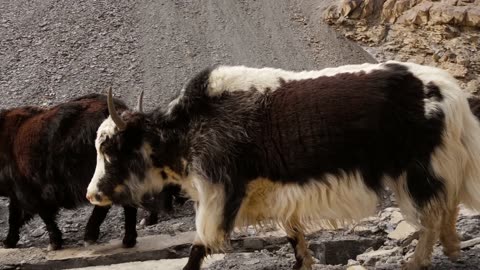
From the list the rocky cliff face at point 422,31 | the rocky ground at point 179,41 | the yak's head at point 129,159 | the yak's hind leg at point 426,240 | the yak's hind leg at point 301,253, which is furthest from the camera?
the rocky ground at point 179,41

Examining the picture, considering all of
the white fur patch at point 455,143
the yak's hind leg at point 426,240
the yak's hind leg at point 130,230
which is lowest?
the yak's hind leg at point 130,230

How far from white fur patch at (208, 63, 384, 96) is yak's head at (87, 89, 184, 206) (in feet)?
1.71

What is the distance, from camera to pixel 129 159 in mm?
5293

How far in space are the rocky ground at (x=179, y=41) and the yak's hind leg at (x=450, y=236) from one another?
6808mm

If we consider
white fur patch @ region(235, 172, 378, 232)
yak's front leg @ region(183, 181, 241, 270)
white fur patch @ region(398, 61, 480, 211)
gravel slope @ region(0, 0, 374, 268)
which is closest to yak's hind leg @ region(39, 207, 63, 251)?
yak's front leg @ region(183, 181, 241, 270)

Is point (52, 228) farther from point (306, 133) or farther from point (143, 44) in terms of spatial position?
point (143, 44)

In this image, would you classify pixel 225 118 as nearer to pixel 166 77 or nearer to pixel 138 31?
pixel 166 77

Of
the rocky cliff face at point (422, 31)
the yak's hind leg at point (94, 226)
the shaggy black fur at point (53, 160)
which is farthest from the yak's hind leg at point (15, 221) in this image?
the rocky cliff face at point (422, 31)

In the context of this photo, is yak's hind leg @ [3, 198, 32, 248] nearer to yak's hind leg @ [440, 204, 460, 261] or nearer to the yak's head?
the yak's head

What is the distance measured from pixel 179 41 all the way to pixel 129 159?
8691 mm

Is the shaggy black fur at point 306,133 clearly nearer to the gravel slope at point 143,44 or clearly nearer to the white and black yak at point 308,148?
the white and black yak at point 308,148

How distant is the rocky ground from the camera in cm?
1230

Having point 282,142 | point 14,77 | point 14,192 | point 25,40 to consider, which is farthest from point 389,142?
point 25,40

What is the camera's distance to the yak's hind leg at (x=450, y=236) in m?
4.96
